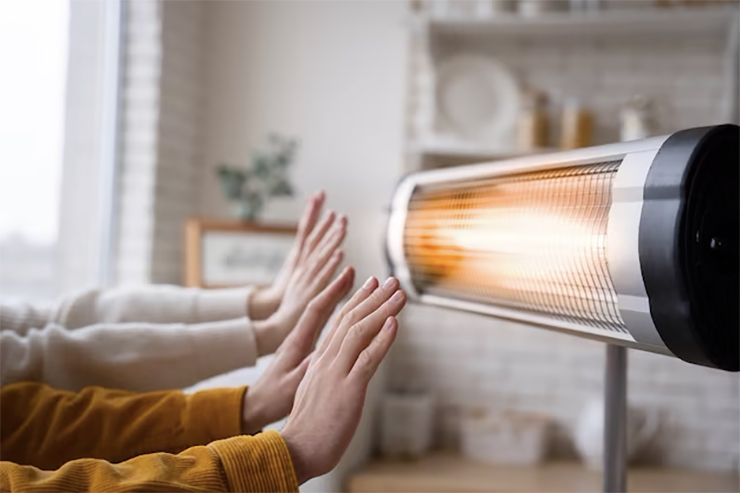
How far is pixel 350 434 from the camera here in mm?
756

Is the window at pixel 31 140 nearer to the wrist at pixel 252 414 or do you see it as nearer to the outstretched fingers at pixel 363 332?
the wrist at pixel 252 414

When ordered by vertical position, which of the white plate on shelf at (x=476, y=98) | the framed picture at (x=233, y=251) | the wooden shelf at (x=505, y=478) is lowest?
the wooden shelf at (x=505, y=478)

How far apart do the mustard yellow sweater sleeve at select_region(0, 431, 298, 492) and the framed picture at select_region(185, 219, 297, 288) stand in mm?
1797

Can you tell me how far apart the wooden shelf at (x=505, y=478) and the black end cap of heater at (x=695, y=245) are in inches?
62.1

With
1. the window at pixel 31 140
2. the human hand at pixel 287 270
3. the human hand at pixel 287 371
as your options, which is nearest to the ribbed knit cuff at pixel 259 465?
the human hand at pixel 287 371

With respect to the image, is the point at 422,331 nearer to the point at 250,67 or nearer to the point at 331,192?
the point at 331,192

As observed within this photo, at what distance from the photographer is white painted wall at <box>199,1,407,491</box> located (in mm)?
2758

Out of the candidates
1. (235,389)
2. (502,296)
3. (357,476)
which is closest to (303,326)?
(235,389)

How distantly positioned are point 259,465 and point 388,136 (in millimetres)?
2133

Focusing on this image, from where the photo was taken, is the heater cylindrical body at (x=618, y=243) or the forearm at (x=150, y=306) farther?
the forearm at (x=150, y=306)

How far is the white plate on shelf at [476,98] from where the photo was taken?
259cm

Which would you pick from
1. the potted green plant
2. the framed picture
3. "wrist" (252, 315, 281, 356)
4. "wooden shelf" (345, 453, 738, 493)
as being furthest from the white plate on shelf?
"wrist" (252, 315, 281, 356)

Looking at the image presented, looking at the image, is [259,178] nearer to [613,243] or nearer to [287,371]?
[287,371]

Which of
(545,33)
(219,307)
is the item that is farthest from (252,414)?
(545,33)
